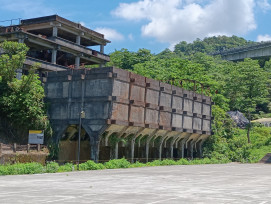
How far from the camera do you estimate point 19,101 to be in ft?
141

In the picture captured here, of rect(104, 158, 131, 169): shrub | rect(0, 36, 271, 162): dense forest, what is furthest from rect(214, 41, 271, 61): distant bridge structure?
rect(104, 158, 131, 169): shrub

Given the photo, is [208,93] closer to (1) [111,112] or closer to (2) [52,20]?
(2) [52,20]

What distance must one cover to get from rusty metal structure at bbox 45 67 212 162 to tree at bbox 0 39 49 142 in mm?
2338

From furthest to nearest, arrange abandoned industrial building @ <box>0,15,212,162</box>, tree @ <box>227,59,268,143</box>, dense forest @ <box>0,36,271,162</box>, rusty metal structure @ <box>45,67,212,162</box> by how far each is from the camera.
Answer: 1. tree @ <box>227,59,268,143</box>
2. dense forest @ <box>0,36,271,162</box>
3. abandoned industrial building @ <box>0,15,212,162</box>
4. rusty metal structure @ <box>45,67,212,162</box>

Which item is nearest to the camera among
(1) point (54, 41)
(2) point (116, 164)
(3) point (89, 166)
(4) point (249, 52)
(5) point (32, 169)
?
(5) point (32, 169)

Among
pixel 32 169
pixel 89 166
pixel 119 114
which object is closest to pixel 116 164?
pixel 89 166

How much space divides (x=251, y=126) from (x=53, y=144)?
4405cm

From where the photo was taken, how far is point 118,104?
4350 cm

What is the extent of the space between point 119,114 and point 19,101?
431 inches

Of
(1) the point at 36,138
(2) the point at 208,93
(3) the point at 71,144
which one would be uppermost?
(2) the point at 208,93

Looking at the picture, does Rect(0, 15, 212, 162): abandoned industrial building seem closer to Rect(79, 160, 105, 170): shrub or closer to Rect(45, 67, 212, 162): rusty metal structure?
Rect(45, 67, 212, 162): rusty metal structure

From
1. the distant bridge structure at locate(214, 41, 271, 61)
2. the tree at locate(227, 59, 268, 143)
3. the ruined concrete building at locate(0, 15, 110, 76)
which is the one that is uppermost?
the distant bridge structure at locate(214, 41, 271, 61)

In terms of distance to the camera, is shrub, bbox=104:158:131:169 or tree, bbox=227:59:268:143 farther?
tree, bbox=227:59:268:143

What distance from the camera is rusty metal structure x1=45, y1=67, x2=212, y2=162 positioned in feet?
141
